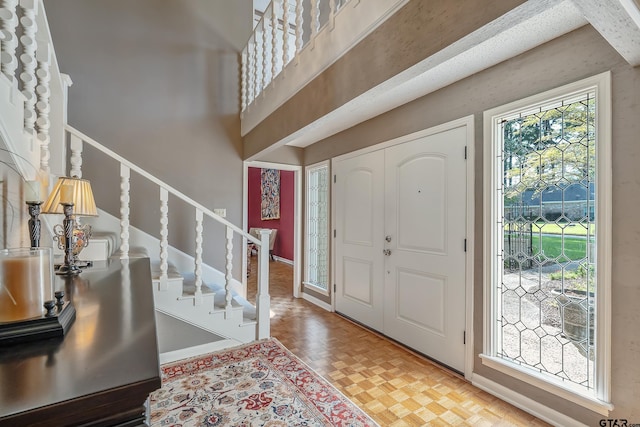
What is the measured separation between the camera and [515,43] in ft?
5.74

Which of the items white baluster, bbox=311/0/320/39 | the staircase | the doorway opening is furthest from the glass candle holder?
the doorway opening

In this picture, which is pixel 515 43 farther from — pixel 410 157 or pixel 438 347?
pixel 438 347

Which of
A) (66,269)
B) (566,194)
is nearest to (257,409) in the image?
(66,269)

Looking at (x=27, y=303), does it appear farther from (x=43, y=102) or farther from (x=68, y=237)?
(x=43, y=102)

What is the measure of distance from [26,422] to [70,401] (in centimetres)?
5

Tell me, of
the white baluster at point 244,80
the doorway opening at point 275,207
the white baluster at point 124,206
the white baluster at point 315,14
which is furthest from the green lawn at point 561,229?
the doorway opening at point 275,207

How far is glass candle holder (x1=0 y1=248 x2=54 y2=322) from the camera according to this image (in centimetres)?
64

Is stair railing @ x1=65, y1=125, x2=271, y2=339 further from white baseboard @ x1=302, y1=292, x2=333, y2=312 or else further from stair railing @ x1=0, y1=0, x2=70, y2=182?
A: white baseboard @ x1=302, y1=292, x2=333, y2=312

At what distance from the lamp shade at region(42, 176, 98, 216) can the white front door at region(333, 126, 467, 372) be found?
91.9 inches

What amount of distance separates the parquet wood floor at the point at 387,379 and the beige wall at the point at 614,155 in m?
0.23

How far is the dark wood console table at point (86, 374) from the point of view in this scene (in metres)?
0.41

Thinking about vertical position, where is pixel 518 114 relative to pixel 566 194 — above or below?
above

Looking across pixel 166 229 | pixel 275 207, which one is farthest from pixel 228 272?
pixel 275 207

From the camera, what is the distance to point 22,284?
0.67 metres
